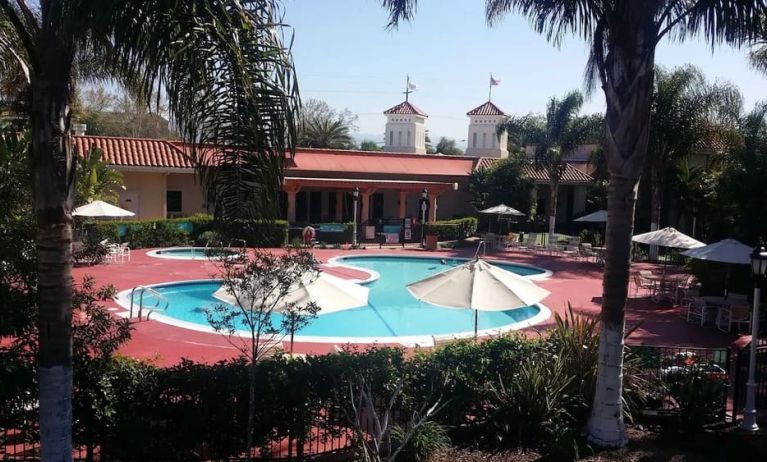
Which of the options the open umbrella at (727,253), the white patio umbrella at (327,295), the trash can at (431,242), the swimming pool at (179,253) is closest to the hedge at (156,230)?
the swimming pool at (179,253)

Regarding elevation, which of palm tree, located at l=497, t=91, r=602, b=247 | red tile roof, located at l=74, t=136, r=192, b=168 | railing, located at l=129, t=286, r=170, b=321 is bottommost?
railing, located at l=129, t=286, r=170, b=321

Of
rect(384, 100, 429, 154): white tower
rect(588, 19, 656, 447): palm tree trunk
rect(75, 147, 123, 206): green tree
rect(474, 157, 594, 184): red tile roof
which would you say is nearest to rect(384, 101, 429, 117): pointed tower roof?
rect(384, 100, 429, 154): white tower

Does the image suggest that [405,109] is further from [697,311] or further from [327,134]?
[697,311]

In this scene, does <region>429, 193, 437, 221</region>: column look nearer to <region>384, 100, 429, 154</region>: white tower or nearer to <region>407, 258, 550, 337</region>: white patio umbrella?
<region>407, 258, 550, 337</region>: white patio umbrella

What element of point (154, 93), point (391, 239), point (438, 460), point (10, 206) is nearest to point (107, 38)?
point (154, 93)

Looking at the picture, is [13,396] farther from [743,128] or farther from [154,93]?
[743,128]

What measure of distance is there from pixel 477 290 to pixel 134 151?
22.3 m

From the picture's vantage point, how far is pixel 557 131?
3064 cm

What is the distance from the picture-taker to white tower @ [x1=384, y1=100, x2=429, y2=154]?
58156 mm

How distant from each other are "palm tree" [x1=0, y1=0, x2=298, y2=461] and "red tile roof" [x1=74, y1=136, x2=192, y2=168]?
2360cm

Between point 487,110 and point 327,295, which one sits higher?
point 487,110

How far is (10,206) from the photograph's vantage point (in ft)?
21.0

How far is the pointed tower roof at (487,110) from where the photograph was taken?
181 ft

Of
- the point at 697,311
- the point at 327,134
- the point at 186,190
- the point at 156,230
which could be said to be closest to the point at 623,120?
the point at 697,311
